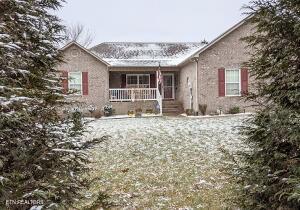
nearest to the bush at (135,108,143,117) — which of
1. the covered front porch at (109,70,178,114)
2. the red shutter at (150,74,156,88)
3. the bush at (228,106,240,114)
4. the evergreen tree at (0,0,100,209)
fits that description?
the covered front porch at (109,70,178,114)

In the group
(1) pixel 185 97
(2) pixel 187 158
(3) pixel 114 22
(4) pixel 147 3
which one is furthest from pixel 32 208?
(3) pixel 114 22

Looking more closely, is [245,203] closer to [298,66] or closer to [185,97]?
[298,66]

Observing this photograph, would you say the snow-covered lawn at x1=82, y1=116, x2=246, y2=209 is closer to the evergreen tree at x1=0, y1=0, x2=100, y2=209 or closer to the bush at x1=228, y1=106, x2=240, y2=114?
the evergreen tree at x1=0, y1=0, x2=100, y2=209

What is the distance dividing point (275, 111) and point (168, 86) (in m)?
22.8

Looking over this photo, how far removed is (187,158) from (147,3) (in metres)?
42.3

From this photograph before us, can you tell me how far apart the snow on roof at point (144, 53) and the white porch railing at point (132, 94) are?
166 centimetres

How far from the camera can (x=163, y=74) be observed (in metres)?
26.6

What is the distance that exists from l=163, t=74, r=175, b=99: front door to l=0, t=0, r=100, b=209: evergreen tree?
22622 mm

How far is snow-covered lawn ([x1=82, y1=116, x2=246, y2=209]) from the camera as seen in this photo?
6020mm

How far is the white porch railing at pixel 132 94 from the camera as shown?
24.6 meters

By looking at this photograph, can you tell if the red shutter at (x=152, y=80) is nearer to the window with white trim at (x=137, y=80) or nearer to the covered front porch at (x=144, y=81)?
the covered front porch at (x=144, y=81)

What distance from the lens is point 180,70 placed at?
85.7 ft

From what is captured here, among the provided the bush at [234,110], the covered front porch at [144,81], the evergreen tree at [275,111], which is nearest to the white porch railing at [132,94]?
the covered front porch at [144,81]

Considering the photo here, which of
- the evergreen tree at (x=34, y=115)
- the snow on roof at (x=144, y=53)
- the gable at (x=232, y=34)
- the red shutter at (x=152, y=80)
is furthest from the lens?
the red shutter at (x=152, y=80)
